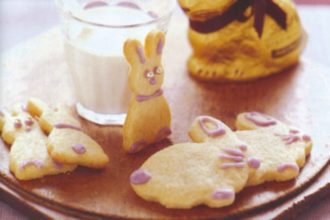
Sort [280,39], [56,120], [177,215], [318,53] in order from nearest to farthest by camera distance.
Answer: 1. [177,215]
2. [56,120]
3. [280,39]
4. [318,53]

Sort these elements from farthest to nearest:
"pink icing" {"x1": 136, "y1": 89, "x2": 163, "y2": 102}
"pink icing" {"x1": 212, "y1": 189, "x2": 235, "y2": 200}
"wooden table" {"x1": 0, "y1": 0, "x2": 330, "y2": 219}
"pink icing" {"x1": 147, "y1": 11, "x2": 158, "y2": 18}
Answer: "wooden table" {"x1": 0, "y1": 0, "x2": 330, "y2": 219} → "pink icing" {"x1": 147, "y1": 11, "x2": 158, "y2": 18} → "pink icing" {"x1": 136, "y1": 89, "x2": 163, "y2": 102} → "pink icing" {"x1": 212, "y1": 189, "x2": 235, "y2": 200}

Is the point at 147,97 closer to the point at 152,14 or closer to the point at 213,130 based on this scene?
the point at 213,130

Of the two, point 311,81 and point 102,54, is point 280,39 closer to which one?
point 311,81

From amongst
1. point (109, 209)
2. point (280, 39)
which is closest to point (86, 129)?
point (109, 209)

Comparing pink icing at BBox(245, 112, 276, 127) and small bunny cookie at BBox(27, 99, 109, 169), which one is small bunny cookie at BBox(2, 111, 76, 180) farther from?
pink icing at BBox(245, 112, 276, 127)

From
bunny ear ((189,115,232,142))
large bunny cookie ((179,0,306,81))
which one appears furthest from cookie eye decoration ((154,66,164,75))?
large bunny cookie ((179,0,306,81))

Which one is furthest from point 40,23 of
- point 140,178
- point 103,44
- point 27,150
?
point 140,178
